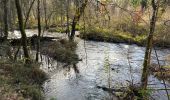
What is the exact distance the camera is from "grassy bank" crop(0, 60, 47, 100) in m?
10.9

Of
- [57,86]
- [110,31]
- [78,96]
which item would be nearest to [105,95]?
[78,96]

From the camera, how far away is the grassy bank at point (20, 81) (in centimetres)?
1093

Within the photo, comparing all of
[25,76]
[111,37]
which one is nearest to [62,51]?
[25,76]

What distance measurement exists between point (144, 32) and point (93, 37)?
518 cm

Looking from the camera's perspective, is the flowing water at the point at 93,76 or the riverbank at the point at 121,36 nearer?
the flowing water at the point at 93,76

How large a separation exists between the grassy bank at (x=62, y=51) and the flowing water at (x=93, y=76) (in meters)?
0.50

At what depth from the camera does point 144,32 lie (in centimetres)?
3027

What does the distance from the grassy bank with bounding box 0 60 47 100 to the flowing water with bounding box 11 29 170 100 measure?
61 cm

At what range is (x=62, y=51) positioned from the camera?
20.1 meters

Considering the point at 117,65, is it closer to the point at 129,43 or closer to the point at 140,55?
the point at 140,55

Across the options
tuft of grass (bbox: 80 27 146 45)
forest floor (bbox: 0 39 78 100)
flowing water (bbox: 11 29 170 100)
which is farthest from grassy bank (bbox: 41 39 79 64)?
tuft of grass (bbox: 80 27 146 45)

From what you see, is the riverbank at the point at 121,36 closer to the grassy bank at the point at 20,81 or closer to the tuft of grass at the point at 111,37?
the tuft of grass at the point at 111,37

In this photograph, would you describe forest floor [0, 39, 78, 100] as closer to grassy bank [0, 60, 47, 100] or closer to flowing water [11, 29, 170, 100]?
grassy bank [0, 60, 47, 100]

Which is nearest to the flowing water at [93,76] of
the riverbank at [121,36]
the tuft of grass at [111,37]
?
the riverbank at [121,36]
